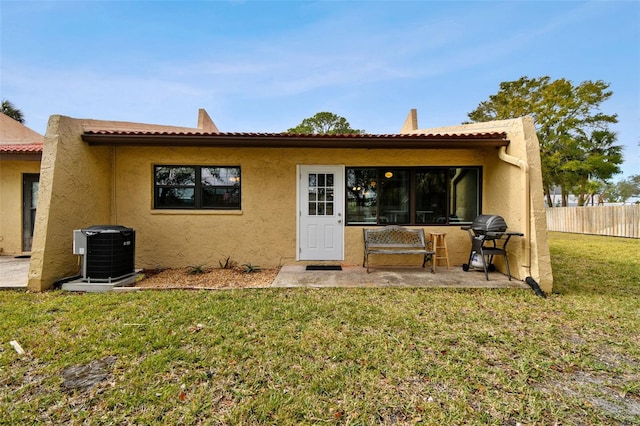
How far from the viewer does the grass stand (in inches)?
81.2

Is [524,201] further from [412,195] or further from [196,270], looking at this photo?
[196,270]

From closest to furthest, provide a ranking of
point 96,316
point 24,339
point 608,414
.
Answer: point 608,414, point 24,339, point 96,316

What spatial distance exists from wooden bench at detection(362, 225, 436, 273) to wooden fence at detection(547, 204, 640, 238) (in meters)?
13.2

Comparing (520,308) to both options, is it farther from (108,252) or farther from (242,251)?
(108,252)

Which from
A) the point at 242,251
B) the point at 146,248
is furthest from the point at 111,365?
the point at 146,248

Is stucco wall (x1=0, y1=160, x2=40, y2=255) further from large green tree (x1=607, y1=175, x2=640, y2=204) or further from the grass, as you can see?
large green tree (x1=607, y1=175, x2=640, y2=204)

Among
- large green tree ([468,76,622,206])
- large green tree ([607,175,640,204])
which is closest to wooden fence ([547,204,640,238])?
large green tree ([468,76,622,206])

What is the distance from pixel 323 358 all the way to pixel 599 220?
18.5 metres

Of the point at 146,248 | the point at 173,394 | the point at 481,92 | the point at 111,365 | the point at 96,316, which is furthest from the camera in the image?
the point at 481,92

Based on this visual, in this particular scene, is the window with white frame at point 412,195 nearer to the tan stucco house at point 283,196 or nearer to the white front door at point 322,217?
the tan stucco house at point 283,196

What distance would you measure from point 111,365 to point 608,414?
422cm

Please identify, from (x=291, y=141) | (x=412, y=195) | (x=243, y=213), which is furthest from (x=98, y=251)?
(x=412, y=195)

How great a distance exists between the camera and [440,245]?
647cm

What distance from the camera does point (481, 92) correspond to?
23656 millimetres
